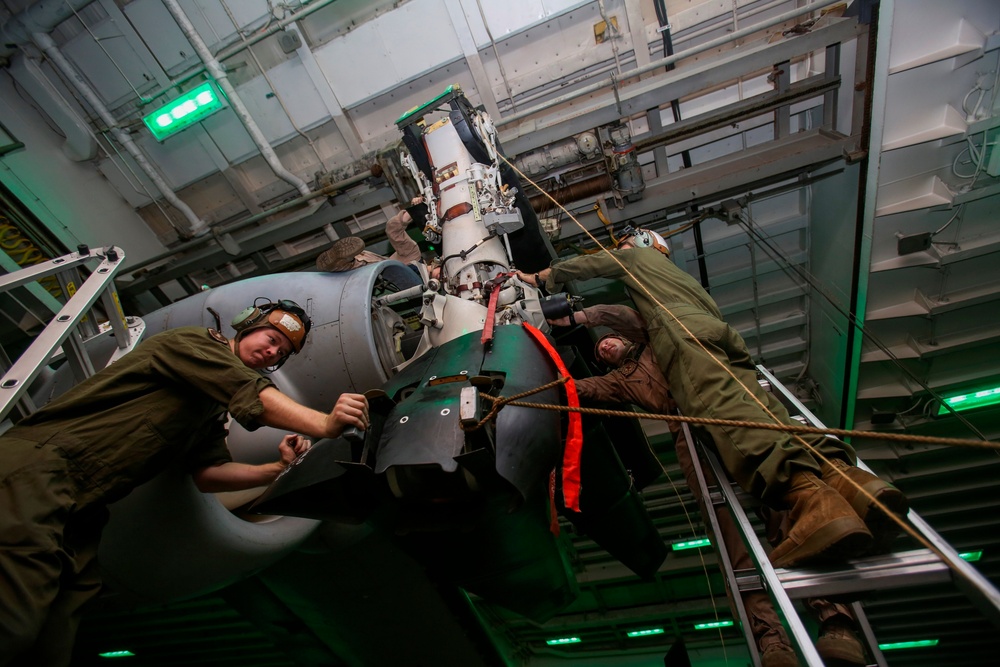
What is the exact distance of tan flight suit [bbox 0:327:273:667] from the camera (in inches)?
45.2

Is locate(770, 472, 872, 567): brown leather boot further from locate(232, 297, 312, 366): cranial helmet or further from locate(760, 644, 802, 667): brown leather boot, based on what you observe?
locate(232, 297, 312, 366): cranial helmet

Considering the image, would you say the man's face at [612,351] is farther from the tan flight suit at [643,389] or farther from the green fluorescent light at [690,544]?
the green fluorescent light at [690,544]

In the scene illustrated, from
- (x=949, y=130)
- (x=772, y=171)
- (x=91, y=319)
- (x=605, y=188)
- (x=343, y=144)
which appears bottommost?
(x=91, y=319)

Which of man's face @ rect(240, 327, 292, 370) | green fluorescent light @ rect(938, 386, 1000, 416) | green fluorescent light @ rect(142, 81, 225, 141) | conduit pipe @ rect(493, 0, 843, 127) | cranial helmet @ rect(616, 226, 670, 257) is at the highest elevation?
green fluorescent light @ rect(142, 81, 225, 141)

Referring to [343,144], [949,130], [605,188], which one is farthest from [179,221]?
[949,130]

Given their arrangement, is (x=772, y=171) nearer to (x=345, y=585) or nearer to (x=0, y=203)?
(x=345, y=585)

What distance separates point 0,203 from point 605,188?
605 centimetres

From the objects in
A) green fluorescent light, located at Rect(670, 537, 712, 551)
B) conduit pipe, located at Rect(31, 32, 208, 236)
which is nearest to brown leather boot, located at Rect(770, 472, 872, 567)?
green fluorescent light, located at Rect(670, 537, 712, 551)

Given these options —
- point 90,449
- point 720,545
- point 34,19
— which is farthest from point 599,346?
point 34,19

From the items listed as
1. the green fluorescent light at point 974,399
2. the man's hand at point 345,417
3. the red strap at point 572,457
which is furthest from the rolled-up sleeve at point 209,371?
the green fluorescent light at point 974,399

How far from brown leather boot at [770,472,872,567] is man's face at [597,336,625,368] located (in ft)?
4.90

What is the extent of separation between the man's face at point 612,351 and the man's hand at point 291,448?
6.99ft

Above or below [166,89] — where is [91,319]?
below

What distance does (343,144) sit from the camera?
519cm
